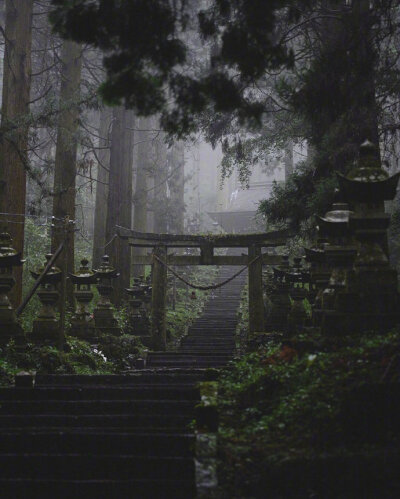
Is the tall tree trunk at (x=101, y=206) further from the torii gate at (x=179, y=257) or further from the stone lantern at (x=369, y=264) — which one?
the stone lantern at (x=369, y=264)

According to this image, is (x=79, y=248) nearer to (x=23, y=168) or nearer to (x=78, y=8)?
(x=23, y=168)

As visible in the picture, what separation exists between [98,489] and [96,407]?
1.75 metres

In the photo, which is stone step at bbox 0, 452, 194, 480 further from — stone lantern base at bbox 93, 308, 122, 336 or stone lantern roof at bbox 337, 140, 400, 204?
stone lantern base at bbox 93, 308, 122, 336

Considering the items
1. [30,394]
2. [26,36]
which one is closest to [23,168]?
[26,36]

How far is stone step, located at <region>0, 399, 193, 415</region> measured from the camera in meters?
6.36

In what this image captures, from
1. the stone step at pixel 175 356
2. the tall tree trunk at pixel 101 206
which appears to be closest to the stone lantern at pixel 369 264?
the stone step at pixel 175 356

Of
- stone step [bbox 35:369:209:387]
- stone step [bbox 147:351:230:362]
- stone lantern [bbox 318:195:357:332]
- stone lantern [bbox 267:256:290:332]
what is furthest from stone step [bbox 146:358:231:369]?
stone lantern [bbox 318:195:357:332]

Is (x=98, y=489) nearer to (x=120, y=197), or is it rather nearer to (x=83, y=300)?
(x=83, y=300)

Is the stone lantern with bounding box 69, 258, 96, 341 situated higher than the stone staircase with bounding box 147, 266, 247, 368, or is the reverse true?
the stone lantern with bounding box 69, 258, 96, 341

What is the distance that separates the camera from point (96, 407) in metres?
6.47

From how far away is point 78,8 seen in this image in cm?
534

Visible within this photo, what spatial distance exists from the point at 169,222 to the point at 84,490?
22159 millimetres

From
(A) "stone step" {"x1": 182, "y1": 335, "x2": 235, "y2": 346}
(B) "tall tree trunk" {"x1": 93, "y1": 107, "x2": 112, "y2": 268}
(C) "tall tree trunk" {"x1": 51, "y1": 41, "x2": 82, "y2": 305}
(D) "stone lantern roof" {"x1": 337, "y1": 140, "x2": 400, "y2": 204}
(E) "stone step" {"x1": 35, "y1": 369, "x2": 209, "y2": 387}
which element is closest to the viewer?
(D) "stone lantern roof" {"x1": 337, "y1": 140, "x2": 400, "y2": 204}

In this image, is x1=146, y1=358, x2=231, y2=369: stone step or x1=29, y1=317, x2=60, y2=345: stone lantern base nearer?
x1=29, y1=317, x2=60, y2=345: stone lantern base
